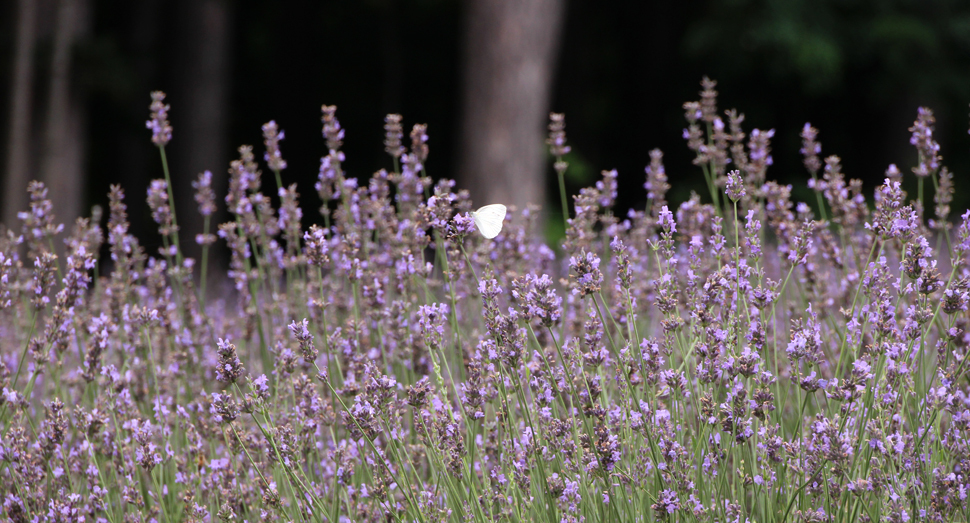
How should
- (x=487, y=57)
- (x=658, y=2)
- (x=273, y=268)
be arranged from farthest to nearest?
(x=658, y=2)
(x=487, y=57)
(x=273, y=268)

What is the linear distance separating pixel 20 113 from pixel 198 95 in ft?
9.37

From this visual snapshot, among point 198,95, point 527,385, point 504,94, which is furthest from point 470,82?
point 527,385

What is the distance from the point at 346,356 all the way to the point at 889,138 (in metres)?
13.0

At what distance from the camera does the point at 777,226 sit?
109 inches

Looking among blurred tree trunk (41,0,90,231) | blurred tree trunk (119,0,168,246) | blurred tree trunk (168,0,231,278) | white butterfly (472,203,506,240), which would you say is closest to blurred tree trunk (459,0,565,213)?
blurred tree trunk (41,0,90,231)

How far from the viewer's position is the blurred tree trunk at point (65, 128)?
8789mm

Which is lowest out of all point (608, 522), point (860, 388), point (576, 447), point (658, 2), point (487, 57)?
point (608, 522)

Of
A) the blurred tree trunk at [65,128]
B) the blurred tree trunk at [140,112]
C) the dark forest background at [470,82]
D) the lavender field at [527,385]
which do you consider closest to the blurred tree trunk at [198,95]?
the dark forest background at [470,82]

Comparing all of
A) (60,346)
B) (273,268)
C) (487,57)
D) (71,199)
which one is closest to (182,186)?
(71,199)

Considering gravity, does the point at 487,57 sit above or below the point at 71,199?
above

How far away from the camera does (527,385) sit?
2365 mm

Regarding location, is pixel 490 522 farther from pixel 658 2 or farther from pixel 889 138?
pixel 658 2

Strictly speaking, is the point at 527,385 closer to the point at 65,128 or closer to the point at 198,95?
the point at 65,128

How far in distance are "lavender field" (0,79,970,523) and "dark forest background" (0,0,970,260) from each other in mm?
4684
